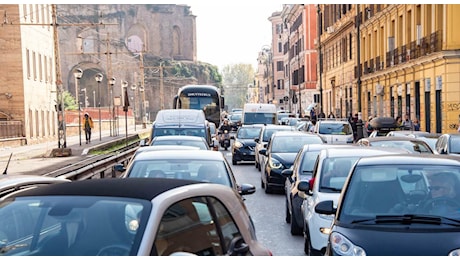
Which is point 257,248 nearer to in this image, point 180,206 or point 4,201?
point 180,206

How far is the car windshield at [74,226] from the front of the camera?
15.1 ft

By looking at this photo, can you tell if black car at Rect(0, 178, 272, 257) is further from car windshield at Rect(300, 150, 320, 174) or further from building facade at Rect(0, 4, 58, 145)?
building facade at Rect(0, 4, 58, 145)

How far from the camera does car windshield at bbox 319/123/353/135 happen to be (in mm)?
29966

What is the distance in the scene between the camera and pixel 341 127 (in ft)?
99.7

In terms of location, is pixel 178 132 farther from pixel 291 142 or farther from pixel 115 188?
pixel 115 188

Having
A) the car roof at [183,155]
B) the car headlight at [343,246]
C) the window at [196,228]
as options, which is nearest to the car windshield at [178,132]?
the car roof at [183,155]

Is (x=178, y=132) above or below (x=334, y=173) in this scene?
above

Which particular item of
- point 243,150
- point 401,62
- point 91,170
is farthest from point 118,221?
point 401,62

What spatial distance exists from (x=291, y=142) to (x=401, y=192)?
473 inches

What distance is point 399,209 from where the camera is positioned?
7277 millimetres

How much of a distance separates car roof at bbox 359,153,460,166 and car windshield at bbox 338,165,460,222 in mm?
70

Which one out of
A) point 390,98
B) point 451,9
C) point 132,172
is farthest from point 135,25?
point 132,172

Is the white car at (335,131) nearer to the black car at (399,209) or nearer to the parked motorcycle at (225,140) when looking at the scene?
the parked motorcycle at (225,140)

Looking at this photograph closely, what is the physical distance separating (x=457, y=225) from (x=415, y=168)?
1012 millimetres
